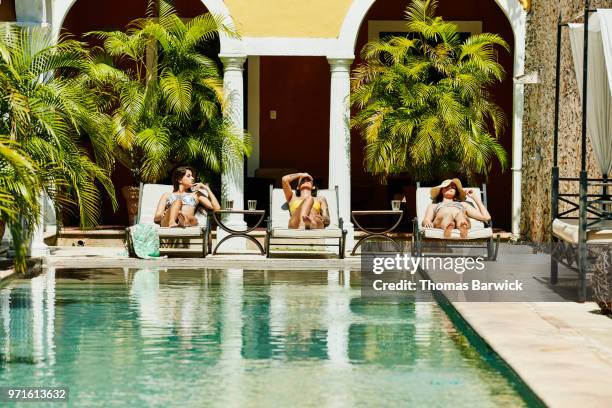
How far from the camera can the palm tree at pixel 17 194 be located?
7059 mm

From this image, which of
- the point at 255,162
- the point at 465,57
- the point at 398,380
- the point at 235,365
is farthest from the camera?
the point at 255,162

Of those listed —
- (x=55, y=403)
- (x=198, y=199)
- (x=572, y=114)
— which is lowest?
(x=55, y=403)

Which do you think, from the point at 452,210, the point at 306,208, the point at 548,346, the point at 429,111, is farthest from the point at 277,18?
the point at 548,346

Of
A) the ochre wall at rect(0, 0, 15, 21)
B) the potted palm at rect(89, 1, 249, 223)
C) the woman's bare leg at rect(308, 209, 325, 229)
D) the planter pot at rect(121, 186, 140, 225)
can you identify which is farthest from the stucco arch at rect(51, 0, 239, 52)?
the woman's bare leg at rect(308, 209, 325, 229)

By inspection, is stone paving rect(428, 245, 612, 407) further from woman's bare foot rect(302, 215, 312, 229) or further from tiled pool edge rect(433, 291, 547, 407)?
woman's bare foot rect(302, 215, 312, 229)

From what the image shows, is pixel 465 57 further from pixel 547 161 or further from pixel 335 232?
pixel 335 232

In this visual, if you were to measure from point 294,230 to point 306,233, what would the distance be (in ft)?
0.57

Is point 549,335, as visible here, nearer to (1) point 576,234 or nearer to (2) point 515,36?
(1) point 576,234

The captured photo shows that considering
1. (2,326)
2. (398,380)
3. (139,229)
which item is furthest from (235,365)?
(139,229)

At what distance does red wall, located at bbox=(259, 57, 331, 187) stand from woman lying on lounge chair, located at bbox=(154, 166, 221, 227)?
462 cm

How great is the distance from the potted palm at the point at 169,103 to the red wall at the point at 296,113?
3868 millimetres

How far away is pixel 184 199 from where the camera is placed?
1368cm

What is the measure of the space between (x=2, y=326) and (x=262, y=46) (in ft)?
22.9

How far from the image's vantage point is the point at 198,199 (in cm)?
1375
